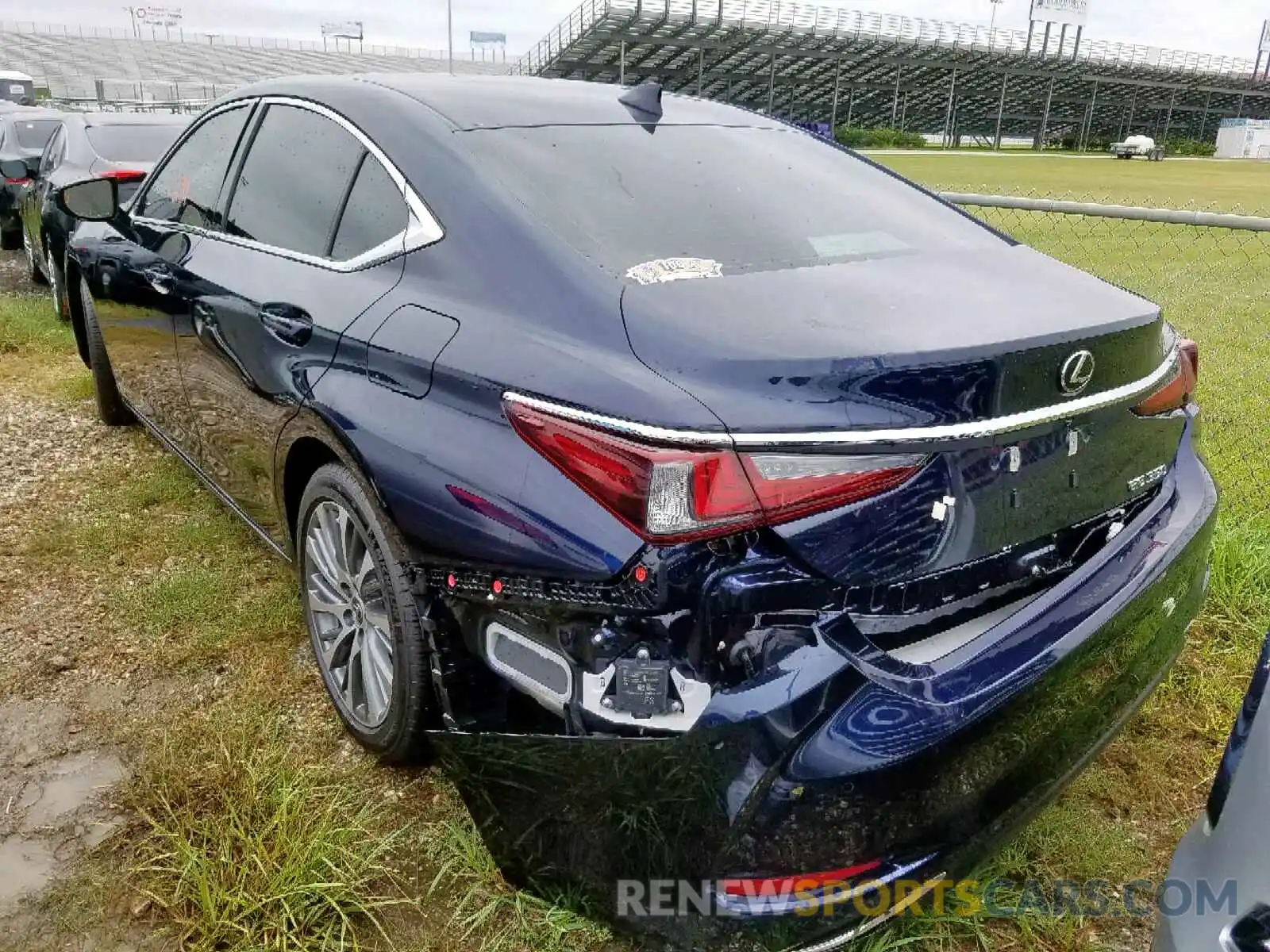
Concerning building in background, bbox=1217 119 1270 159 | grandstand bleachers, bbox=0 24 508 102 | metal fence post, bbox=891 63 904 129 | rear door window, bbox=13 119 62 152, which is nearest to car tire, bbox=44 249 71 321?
rear door window, bbox=13 119 62 152

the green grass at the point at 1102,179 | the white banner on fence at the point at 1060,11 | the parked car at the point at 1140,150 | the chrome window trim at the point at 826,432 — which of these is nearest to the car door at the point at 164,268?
the chrome window trim at the point at 826,432

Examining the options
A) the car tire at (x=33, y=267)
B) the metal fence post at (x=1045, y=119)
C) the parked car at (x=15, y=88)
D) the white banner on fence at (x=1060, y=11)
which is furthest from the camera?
the white banner on fence at (x=1060, y=11)

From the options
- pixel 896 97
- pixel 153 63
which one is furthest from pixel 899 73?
pixel 153 63

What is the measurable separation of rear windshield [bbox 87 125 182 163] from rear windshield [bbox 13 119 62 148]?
9.64 ft

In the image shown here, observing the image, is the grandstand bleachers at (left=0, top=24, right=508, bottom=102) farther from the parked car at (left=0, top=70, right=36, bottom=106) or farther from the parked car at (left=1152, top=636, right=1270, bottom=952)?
the parked car at (left=1152, top=636, right=1270, bottom=952)

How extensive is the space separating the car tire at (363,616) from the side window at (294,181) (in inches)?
25.4

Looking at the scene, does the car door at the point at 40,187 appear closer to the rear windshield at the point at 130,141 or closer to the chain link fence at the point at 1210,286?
the rear windshield at the point at 130,141

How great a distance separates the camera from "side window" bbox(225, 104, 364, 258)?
244 centimetres

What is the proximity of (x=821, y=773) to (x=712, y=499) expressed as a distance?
Result: 428 millimetres

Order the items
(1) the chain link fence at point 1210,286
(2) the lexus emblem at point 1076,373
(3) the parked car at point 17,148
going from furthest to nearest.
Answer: (3) the parked car at point 17,148
(1) the chain link fence at point 1210,286
(2) the lexus emblem at point 1076,373

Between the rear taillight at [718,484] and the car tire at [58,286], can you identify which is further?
the car tire at [58,286]

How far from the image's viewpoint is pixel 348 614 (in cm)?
238

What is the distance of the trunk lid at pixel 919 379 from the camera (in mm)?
1501

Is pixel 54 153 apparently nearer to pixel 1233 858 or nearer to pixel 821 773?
pixel 821 773
